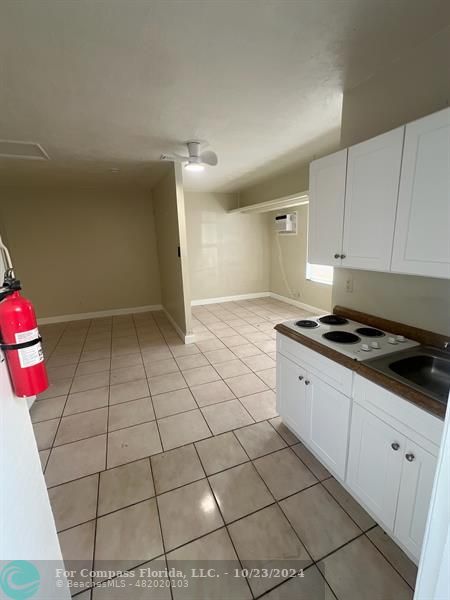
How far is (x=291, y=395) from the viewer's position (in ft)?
6.44

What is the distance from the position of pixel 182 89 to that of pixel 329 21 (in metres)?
0.99

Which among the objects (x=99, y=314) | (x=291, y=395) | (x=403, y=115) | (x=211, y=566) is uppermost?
(x=403, y=115)

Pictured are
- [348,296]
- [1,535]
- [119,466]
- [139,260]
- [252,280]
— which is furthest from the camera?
[252,280]

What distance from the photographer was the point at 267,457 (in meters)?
1.88

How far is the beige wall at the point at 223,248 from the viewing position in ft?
18.4

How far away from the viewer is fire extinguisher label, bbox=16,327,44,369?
2.65ft

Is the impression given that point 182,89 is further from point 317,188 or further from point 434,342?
point 434,342

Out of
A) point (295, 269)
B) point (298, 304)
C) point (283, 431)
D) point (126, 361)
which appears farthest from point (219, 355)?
point (295, 269)

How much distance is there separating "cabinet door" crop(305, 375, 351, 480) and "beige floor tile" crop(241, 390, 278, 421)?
0.53 metres

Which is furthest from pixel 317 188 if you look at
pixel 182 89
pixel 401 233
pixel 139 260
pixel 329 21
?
pixel 139 260

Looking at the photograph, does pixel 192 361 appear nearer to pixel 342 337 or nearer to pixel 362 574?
pixel 342 337

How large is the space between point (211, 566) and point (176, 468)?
2.02 feet

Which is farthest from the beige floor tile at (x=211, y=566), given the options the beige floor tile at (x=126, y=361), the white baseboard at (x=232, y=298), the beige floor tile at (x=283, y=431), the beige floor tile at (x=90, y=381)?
the white baseboard at (x=232, y=298)

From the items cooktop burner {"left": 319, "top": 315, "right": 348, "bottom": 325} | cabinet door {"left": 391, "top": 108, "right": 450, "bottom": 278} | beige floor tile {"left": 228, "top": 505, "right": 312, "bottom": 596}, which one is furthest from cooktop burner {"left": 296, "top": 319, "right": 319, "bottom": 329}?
beige floor tile {"left": 228, "top": 505, "right": 312, "bottom": 596}
